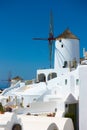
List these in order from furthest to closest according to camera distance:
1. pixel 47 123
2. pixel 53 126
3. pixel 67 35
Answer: pixel 67 35
pixel 53 126
pixel 47 123

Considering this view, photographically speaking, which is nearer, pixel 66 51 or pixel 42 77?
pixel 66 51

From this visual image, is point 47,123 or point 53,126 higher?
point 47,123

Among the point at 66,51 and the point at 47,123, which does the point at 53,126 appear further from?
the point at 66,51

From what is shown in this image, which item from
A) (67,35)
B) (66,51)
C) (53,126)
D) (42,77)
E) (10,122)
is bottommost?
(53,126)

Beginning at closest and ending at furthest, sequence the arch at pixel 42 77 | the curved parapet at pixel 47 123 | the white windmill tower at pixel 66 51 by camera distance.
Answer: the curved parapet at pixel 47 123 → the white windmill tower at pixel 66 51 → the arch at pixel 42 77

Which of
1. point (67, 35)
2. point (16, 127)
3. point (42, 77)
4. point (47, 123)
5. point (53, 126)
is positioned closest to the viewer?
point (47, 123)

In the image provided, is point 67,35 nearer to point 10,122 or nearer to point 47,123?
point 10,122

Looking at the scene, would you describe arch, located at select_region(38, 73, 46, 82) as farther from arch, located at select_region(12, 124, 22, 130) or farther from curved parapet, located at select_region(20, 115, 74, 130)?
curved parapet, located at select_region(20, 115, 74, 130)

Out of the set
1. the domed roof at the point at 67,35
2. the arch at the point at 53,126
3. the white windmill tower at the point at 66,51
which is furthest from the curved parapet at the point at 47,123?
the domed roof at the point at 67,35

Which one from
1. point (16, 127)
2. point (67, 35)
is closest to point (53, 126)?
point (16, 127)

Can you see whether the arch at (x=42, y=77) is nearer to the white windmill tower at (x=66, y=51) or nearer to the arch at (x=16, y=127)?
the white windmill tower at (x=66, y=51)

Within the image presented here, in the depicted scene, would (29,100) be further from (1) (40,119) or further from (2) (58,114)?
(1) (40,119)

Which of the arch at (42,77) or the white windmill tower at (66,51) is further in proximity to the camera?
the arch at (42,77)

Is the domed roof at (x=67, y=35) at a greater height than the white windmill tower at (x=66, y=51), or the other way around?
the domed roof at (x=67, y=35)
